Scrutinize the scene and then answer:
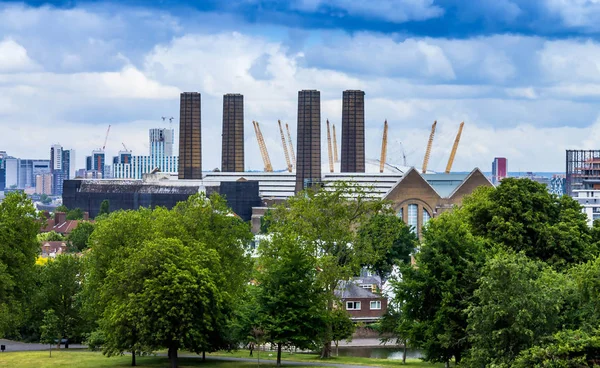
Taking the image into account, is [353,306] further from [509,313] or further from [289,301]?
[509,313]

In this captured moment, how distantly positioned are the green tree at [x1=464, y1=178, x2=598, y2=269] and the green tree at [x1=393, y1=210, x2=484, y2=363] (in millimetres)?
9681

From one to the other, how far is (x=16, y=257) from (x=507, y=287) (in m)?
37.1

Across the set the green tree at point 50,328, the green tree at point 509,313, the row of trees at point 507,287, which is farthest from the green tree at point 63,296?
the green tree at point 509,313

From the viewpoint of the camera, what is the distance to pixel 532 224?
7706cm

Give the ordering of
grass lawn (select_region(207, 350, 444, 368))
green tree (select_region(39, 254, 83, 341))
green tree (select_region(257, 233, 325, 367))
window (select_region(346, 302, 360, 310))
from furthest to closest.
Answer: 1. window (select_region(346, 302, 360, 310))
2. green tree (select_region(39, 254, 83, 341))
3. grass lawn (select_region(207, 350, 444, 368))
4. green tree (select_region(257, 233, 325, 367))

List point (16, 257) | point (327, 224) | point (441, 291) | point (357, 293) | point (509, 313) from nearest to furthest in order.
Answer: point (509, 313), point (441, 291), point (327, 224), point (16, 257), point (357, 293)

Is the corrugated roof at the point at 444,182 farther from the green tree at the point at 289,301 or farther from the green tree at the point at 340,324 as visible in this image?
the green tree at the point at 289,301

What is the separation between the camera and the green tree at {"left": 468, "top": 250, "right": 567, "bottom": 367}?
54062mm

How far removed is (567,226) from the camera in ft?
254

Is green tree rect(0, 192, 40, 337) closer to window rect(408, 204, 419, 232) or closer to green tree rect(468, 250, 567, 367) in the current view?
green tree rect(468, 250, 567, 367)

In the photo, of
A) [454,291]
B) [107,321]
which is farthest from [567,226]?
[107,321]

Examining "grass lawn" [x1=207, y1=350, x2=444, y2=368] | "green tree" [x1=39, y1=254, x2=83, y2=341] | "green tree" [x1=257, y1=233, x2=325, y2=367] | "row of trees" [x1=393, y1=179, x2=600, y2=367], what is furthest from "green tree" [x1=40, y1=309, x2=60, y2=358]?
"row of trees" [x1=393, y1=179, x2=600, y2=367]

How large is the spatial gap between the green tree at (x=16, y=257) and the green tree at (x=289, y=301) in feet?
61.5

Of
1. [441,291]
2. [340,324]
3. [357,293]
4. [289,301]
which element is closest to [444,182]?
[357,293]
